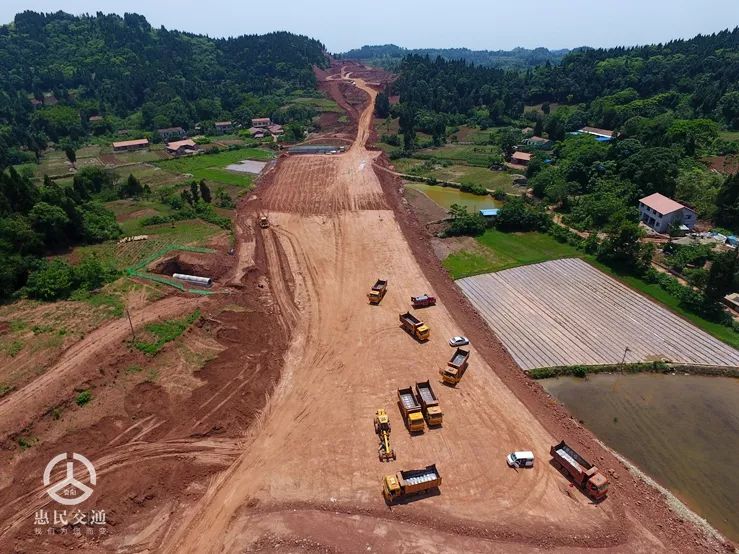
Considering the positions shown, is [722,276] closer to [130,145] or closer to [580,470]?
[580,470]

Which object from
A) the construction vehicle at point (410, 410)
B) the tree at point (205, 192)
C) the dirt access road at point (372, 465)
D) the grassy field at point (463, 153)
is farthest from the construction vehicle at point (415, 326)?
the grassy field at point (463, 153)

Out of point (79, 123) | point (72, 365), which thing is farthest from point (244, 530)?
point (79, 123)

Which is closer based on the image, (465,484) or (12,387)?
(465,484)

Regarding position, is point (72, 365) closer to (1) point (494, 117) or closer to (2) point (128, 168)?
(2) point (128, 168)

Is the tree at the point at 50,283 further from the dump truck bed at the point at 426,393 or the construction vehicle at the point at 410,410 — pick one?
the dump truck bed at the point at 426,393

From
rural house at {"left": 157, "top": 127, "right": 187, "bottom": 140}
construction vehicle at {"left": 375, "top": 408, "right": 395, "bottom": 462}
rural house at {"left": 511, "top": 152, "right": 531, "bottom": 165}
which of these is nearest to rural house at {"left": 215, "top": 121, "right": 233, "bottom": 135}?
rural house at {"left": 157, "top": 127, "right": 187, "bottom": 140}

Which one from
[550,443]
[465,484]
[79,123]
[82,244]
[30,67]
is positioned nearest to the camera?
[465,484]
